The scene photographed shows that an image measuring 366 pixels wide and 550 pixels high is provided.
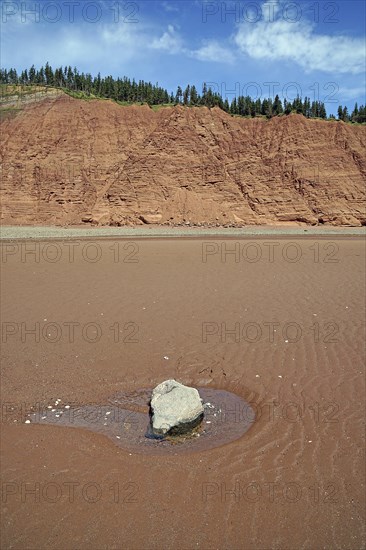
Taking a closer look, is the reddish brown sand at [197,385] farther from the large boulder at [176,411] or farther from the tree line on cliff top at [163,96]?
the tree line on cliff top at [163,96]

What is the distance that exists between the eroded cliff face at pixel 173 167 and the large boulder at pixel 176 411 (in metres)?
39.2

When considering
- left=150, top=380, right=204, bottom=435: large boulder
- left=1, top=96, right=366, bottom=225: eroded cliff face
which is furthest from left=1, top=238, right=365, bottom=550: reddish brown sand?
left=1, top=96, right=366, bottom=225: eroded cliff face

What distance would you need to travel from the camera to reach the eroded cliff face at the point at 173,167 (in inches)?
1799

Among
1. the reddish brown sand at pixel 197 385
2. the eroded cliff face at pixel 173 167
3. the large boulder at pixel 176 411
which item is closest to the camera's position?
the reddish brown sand at pixel 197 385

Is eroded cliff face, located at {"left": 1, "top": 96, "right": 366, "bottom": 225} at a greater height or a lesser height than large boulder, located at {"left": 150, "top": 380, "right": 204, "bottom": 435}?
greater

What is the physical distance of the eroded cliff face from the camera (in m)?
45.7

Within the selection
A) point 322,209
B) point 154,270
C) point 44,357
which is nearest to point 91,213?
point 322,209

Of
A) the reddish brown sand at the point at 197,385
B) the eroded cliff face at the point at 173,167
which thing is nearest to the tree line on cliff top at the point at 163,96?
the eroded cliff face at the point at 173,167

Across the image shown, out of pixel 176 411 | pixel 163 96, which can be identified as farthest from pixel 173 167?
pixel 176 411

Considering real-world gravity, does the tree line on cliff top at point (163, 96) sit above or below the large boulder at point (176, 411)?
above

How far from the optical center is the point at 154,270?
16734 millimetres

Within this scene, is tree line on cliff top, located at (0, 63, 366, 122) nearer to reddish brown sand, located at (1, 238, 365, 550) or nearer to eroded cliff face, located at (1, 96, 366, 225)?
eroded cliff face, located at (1, 96, 366, 225)

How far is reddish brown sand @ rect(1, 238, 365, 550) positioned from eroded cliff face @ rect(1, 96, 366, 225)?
1284 inches

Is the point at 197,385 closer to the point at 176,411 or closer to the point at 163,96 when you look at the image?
the point at 176,411
